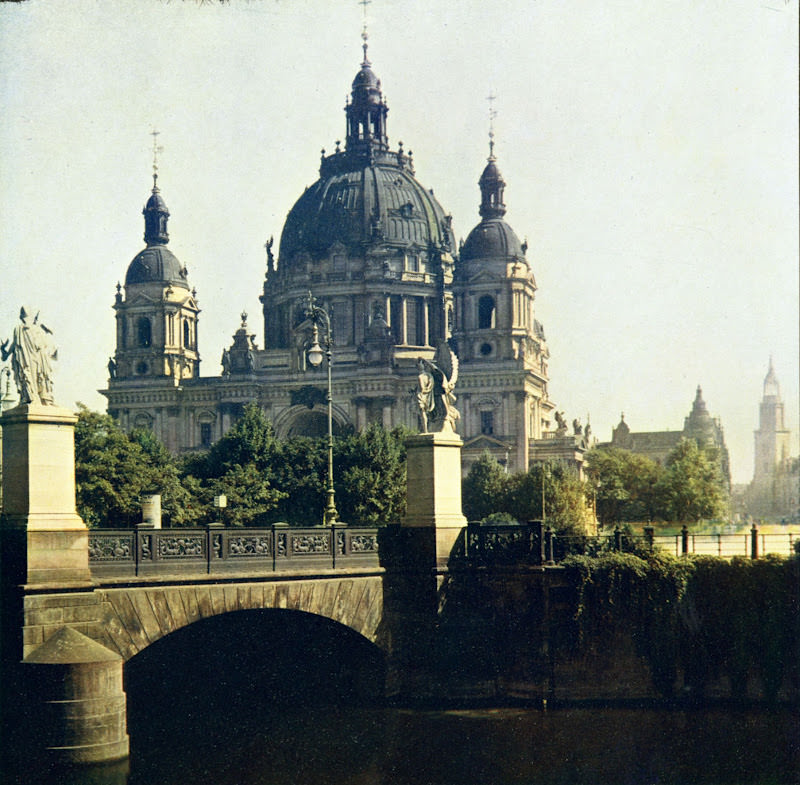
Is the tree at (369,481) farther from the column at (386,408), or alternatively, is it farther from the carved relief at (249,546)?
the column at (386,408)

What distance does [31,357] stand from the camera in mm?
22844

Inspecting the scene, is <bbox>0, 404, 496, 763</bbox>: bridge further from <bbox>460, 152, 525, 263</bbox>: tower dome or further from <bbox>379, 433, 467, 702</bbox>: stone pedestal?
<bbox>460, 152, 525, 263</bbox>: tower dome

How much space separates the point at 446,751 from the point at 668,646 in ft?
22.3

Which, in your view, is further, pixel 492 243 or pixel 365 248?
pixel 365 248

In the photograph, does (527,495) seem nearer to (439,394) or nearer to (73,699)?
(439,394)

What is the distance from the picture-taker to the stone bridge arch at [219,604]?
23.5 meters

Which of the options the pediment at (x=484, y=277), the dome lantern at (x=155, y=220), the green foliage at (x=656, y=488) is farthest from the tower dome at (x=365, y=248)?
the green foliage at (x=656, y=488)

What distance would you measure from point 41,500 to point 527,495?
54.9m

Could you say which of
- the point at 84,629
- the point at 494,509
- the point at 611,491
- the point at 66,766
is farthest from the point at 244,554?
the point at 611,491

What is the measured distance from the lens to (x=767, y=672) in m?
29.5

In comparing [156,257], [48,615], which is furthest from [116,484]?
[156,257]

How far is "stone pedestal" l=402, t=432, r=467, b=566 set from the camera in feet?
95.6

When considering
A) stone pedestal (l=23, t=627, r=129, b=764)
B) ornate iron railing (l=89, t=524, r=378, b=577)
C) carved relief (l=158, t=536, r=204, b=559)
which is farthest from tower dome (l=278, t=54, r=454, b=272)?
stone pedestal (l=23, t=627, r=129, b=764)

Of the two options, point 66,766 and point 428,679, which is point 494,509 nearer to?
point 428,679
